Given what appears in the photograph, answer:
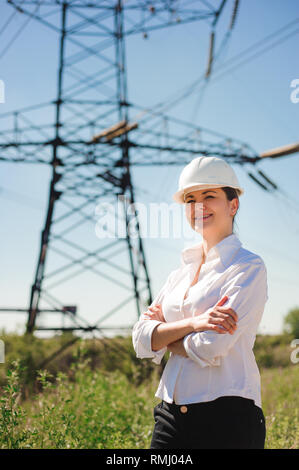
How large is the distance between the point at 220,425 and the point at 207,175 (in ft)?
3.96

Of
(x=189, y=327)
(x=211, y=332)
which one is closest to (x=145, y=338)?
(x=189, y=327)

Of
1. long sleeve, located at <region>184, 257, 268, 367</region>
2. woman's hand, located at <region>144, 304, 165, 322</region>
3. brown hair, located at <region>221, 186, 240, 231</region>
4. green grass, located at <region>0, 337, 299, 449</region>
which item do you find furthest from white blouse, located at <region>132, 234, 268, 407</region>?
green grass, located at <region>0, 337, 299, 449</region>

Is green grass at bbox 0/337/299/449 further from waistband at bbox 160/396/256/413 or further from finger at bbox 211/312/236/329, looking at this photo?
finger at bbox 211/312/236/329

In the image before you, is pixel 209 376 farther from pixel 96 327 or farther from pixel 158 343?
pixel 96 327

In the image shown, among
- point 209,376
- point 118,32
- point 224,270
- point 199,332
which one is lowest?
point 209,376

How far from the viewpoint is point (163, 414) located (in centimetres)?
220

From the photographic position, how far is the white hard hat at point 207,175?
93.8 inches

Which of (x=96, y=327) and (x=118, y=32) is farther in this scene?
(x=118, y=32)

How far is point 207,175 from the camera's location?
2383 mm
